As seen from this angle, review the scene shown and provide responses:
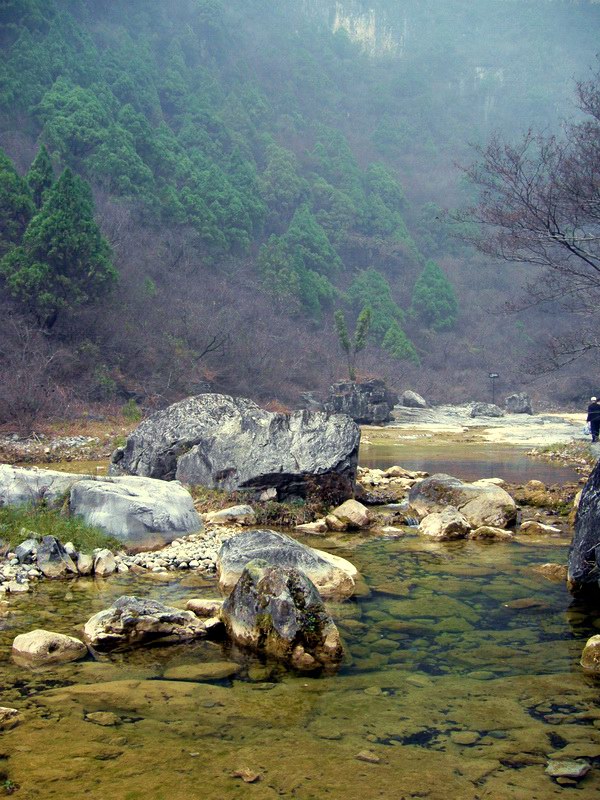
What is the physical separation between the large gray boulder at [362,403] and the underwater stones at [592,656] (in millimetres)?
29119

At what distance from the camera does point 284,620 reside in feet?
17.2

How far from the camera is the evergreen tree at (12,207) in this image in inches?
1089

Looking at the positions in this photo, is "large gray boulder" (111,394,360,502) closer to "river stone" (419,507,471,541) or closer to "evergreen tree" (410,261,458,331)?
"river stone" (419,507,471,541)

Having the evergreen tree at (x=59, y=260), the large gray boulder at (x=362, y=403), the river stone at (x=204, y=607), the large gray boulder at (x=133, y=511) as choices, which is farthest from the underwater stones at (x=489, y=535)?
the large gray boulder at (x=362, y=403)

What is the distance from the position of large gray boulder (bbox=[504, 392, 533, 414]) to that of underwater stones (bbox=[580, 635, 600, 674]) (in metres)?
40.3

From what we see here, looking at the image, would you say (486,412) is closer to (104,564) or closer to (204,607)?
(104,564)

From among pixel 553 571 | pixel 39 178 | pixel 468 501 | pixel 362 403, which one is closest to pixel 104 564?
pixel 553 571

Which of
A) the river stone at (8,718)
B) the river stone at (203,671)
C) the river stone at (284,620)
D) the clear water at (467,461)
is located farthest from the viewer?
the clear water at (467,461)

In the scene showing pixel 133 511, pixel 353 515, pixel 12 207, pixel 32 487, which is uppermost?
pixel 12 207

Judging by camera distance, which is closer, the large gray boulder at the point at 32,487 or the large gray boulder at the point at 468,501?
the large gray boulder at the point at 32,487

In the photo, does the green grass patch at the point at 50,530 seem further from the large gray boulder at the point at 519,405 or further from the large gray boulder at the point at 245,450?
the large gray boulder at the point at 519,405

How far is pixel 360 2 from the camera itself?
126312 mm

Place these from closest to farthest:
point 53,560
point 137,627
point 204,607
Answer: point 137,627, point 204,607, point 53,560

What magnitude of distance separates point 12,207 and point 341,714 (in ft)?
92.4
